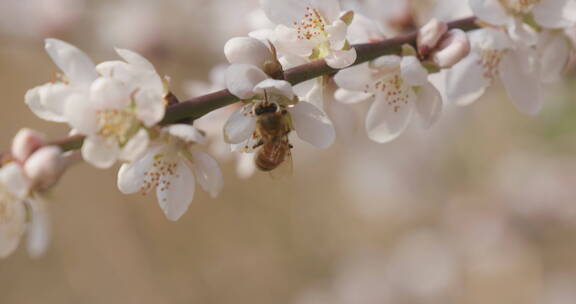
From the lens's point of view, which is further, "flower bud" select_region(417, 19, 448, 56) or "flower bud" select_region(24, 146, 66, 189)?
"flower bud" select_region(417, 19, 448, 56)

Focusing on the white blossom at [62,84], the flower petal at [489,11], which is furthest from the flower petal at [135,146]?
the flower petal at [489,11]

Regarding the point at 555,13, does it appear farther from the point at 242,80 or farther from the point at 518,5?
the point at 242,80

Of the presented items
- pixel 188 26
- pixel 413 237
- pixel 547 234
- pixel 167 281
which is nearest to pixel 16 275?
pixel 167 281

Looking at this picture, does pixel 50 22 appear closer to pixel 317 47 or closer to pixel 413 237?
pixel 317 47

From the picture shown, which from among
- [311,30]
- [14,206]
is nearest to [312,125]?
[311,30]

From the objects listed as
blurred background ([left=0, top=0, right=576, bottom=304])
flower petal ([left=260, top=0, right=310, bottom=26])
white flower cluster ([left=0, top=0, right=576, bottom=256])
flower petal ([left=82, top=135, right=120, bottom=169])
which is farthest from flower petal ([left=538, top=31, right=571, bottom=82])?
blurred background ([left=0, top=0, right=576, bottom=304])

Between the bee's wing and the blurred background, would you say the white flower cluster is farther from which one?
the blurred background
